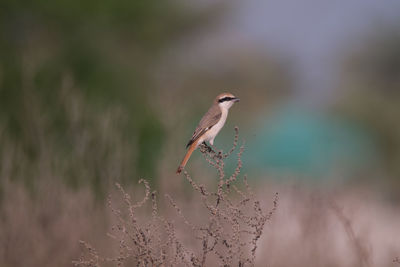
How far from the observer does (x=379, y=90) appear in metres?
28.3

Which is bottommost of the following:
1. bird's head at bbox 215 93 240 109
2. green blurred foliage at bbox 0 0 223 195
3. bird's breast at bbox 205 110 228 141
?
bird's breast at bbox 205 110 228 141

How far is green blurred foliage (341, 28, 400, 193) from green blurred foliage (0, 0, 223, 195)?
687cm

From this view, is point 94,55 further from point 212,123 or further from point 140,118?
point 212,123

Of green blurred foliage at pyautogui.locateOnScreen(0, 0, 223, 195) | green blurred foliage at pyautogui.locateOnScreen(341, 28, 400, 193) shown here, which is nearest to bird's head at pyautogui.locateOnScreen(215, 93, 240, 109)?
green blurred foliage at pyautogui.locateOnScreen(0, 0, 223, 195)

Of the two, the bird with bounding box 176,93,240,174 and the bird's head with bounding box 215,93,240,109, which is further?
the bird's head with bounding box 215,93,240,109

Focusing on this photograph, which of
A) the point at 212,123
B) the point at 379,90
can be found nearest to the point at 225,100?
→ the point at 212,123

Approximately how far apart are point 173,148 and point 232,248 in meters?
2.56

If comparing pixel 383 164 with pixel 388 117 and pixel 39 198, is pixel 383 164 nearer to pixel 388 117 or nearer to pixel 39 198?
pixel 388 117

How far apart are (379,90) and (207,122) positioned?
75.8 ft

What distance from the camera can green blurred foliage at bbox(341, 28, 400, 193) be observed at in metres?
24.1

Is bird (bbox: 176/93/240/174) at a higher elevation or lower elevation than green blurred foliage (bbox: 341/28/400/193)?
lower

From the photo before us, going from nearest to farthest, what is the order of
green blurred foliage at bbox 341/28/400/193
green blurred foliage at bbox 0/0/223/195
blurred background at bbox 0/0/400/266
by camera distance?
1. blurred background at bbox 0/0/400/266
2. green blurred foliage at bbox 0/0/223/195
3. green blurred foliage at bbox 341/28/400/193

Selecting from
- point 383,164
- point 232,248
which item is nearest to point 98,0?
point 383,164

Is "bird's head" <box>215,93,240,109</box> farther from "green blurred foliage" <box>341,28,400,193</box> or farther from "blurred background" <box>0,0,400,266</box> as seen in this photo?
"green blurred foliage" <box>341,28,400,193</box>
